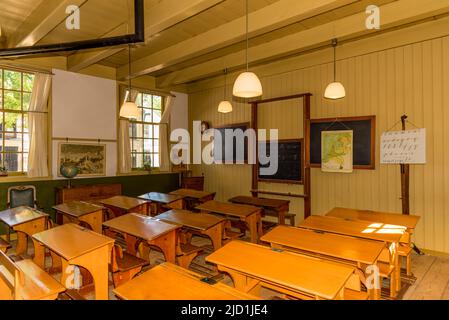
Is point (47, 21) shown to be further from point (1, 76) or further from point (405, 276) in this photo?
point (405, 276)

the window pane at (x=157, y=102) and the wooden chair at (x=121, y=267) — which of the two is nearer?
the wooden chair at (x=121, y=267)

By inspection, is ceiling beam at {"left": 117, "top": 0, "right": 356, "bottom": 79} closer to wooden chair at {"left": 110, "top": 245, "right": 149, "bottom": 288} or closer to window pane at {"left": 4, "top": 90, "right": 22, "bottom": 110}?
window pane at {"left": 4, "top": 90, "right": 22, "bottom": 110}

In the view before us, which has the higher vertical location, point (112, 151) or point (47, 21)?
point (47, 21)

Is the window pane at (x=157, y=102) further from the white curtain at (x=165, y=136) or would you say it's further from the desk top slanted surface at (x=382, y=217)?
the desk top slanted surface at (x=382, y=217)

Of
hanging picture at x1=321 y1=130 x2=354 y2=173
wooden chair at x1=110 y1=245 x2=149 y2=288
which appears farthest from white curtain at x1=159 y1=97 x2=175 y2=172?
wooden chair at x1=110 y1=245 x2=149 y2=288

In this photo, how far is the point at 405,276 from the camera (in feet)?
11.7

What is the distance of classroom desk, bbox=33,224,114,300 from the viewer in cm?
250

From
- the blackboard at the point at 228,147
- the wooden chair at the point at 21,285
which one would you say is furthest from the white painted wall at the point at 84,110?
the wooden chair at the point at 21,285

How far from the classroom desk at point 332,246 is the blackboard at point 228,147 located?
3.79m

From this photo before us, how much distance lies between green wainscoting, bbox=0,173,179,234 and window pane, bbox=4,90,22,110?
56.8 inches

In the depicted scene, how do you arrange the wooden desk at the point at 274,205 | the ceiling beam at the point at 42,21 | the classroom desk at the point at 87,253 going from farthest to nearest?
the wooden desk at the point at 274,205 < the ceiling beam at the point at 42,21 < the classroom desk at the point at 87,253

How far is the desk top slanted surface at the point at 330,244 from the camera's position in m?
2.32
